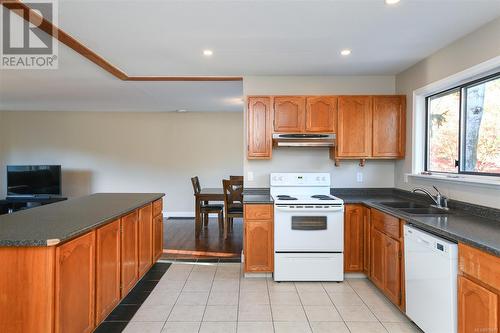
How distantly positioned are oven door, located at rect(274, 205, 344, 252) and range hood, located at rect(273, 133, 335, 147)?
81 cm

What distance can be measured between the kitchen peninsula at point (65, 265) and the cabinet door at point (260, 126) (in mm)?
1550

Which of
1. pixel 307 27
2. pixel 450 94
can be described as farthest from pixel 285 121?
pixel 450 94

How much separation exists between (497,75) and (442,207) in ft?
3.90

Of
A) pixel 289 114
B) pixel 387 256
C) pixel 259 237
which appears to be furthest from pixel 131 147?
pixel 387 256

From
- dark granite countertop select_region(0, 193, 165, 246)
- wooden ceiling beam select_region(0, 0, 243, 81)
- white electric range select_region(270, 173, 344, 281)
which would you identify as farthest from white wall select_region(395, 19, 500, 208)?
dark granite countertop select_region(0, 193, 165, 246)

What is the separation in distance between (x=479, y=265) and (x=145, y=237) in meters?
2.92

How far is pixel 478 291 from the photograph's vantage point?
1.66 metres

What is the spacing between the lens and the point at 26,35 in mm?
2654

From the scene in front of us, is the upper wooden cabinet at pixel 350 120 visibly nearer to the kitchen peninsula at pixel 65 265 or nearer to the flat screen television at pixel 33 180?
the kitchen peninsula at pixel 65 265

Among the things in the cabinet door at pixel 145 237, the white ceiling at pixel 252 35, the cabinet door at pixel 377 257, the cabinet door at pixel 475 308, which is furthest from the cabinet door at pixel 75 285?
the cabinet door at pixel 377 257

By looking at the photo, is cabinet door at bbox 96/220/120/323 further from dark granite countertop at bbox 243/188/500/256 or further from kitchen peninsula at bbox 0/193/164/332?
dark granite countertop at bbox 243/188/500/256

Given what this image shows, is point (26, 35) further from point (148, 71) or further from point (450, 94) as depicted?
point (450, 94)

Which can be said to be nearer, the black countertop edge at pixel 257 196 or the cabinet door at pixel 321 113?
the black countertop edge at pixel 257 196

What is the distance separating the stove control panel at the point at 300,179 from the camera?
377cm
